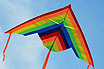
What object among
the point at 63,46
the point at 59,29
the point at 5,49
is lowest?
the point at 5,49

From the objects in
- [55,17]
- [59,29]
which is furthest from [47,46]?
[55,17]

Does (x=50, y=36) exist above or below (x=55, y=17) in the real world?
below

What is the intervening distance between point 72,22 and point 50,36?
1.04 m

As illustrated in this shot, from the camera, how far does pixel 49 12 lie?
5051 millimetres

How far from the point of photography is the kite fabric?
16.7ft

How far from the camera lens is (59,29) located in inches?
218

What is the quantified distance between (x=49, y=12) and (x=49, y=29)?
2.67 ft

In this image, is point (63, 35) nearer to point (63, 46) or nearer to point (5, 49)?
point (63, 46)

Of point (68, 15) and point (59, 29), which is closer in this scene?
point (68, 15)

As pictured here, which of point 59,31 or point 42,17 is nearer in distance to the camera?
point 42,17

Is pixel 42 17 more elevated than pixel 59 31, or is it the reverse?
pixel 42 17

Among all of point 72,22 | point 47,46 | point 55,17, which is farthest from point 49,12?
point 47,46

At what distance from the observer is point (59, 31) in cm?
558

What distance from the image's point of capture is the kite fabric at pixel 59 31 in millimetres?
5098
